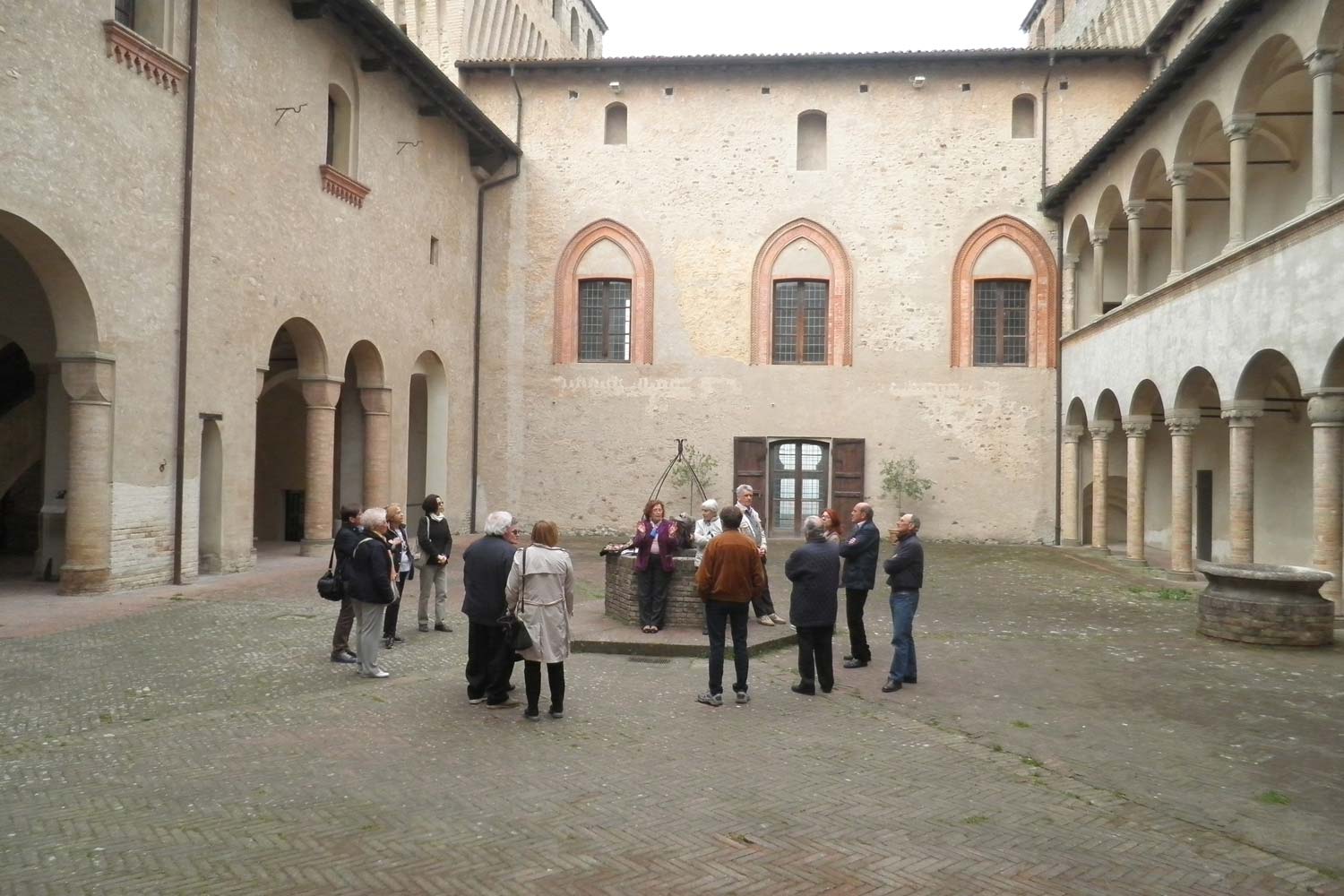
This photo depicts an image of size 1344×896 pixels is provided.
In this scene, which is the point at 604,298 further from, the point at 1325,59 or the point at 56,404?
the point at 1325,59

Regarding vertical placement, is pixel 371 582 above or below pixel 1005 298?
below

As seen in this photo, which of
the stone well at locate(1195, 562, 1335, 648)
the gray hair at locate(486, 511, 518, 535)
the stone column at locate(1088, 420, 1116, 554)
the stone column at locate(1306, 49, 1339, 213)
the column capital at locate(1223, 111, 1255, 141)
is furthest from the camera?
the stone column at locate(1088, 420, 1116, 554)

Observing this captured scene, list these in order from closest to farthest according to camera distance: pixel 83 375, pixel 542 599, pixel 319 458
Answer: pixel 542 599, pixel 83 375, pixel 319 458

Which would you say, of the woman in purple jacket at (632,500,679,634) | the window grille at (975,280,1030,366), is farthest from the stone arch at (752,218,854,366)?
the woman in purple jacket at (632,500,679,634)

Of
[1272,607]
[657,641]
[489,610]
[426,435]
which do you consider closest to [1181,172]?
[1272,607]

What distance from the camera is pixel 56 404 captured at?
1434 cm

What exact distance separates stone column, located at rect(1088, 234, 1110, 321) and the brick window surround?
1819 cm

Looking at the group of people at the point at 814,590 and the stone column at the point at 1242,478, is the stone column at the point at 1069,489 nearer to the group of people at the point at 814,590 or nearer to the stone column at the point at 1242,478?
the stone column at the point at 1242,478

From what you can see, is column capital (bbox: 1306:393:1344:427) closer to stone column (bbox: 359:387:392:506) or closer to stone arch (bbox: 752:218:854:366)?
stone arch (bbox: 752:218:854:366)

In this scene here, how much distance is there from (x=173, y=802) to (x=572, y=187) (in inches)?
869

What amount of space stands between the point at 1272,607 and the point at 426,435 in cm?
1835

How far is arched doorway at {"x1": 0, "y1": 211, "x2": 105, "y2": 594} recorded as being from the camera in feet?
40.7

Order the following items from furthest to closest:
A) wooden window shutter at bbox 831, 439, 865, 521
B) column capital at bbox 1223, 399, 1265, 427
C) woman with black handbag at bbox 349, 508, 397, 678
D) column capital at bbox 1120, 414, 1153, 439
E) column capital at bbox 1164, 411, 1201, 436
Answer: wooden window shutter at bbox 831, 439, 865, 521, column capital at bbox 1120, 414, 1153, 439, column capital at bbox 1164, 411, 1201, 436, column capital at bbox 1223, 399, 1265, 427, woman with black handbag at bbox 349, 508, 397, 678

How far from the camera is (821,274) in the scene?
2550 centimetres
